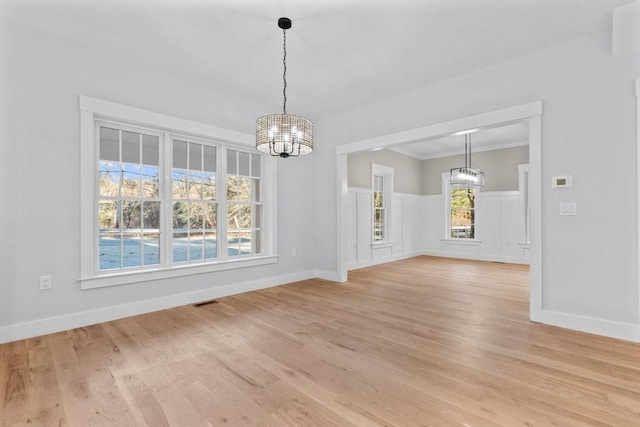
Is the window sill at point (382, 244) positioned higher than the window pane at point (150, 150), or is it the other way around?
the window pane at point (150, 150)

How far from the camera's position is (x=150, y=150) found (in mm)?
3691

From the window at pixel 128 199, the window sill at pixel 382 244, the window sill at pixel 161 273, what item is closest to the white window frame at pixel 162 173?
the window sill at pixel 161 273

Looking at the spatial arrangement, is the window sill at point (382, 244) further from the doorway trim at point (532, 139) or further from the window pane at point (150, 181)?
the window pane at point (150, 181)

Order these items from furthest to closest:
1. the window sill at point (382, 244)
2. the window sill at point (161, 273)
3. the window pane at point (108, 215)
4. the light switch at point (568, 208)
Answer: the window sill at point (382, 244) < the window pane at point (108, 215) < the window sill at point (161, 273) < the light switch at point (568, 208)

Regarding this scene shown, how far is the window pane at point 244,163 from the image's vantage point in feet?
15.1

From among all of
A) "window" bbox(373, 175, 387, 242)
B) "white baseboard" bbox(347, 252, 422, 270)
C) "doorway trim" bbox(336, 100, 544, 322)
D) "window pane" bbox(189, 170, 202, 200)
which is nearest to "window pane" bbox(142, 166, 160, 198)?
"window pane" bbox(189, 170, 202, 200)

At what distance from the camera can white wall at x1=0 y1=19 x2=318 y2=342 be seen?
268 cm

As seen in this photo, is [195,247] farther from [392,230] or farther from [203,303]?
[392,230]

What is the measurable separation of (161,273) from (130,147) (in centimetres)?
156

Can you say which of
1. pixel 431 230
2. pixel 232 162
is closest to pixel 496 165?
pixel 431 230

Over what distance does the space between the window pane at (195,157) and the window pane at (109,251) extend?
1.27 meters

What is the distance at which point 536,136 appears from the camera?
124 inches

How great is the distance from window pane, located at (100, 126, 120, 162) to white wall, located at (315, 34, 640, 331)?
4.37 m

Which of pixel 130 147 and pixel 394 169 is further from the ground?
pixel 394 169
